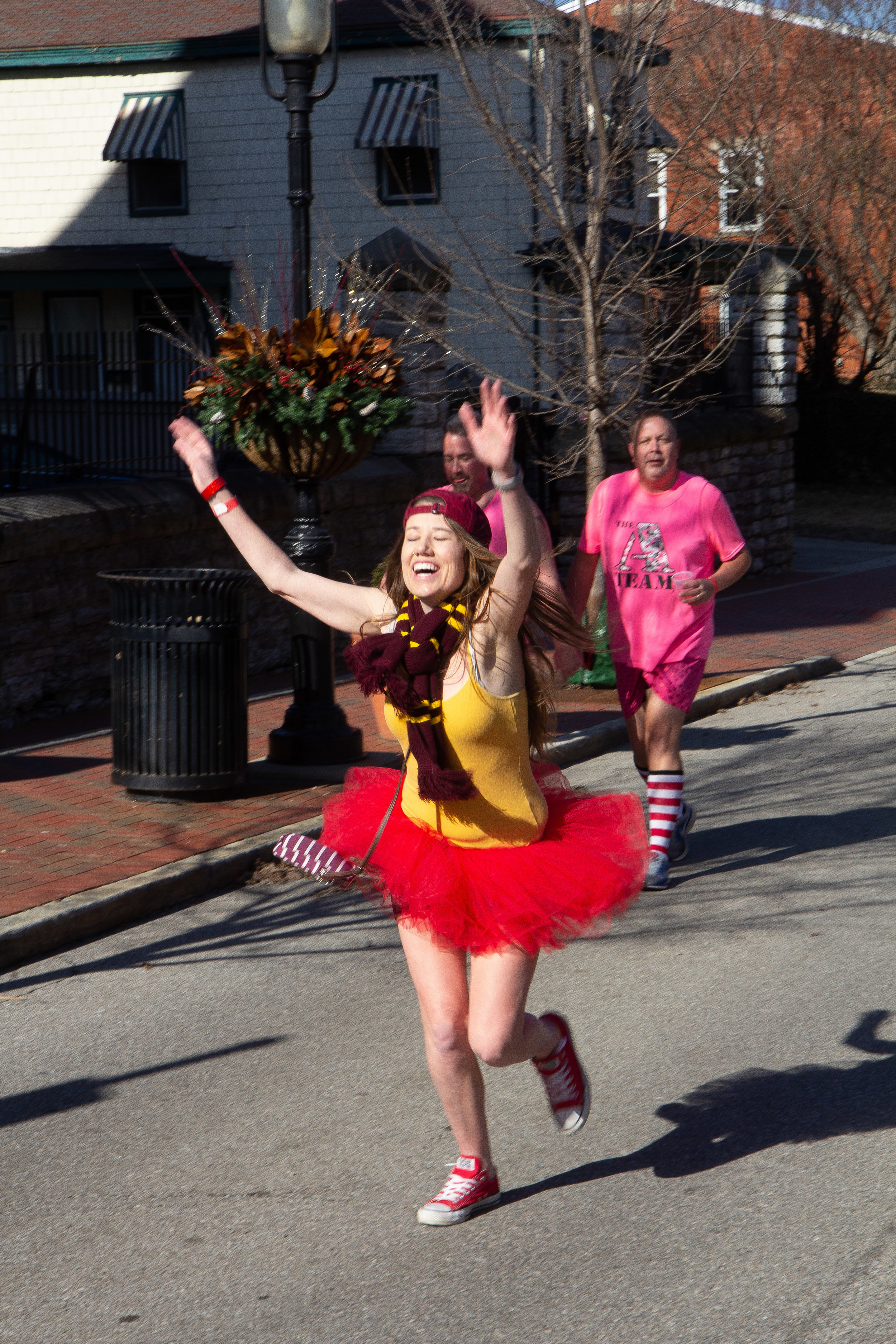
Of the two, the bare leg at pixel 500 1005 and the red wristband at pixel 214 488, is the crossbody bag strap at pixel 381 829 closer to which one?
the bare leg at pixel 500 1005

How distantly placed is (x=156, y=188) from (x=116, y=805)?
18193mm

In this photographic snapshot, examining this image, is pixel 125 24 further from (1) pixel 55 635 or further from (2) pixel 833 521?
(1) pixel 55 635

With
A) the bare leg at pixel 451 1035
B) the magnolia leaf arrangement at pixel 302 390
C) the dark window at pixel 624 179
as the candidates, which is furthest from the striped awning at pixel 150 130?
the bare leg at pixel 451 1035

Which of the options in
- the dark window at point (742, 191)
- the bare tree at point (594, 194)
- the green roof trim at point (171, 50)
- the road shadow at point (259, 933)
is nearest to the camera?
the road shadow at point (259, 933)

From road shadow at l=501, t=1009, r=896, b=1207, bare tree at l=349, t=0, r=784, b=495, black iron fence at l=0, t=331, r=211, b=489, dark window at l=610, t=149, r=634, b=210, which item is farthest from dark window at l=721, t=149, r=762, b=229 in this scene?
road shadow at l=501, t=1009, r=896, b=1207

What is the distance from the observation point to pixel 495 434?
3268 millimetres

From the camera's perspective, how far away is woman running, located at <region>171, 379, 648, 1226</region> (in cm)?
362

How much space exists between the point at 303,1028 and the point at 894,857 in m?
3.25

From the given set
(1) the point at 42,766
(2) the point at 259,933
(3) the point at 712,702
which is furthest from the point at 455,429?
(3) the point at 712,702

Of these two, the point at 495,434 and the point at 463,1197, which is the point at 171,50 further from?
the point at 463,1197

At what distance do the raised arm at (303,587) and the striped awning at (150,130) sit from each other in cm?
2030

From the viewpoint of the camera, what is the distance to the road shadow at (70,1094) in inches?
176

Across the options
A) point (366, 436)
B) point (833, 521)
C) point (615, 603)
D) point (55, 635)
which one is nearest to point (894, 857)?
point (615, 603)

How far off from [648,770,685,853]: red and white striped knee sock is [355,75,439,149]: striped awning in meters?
16.3
